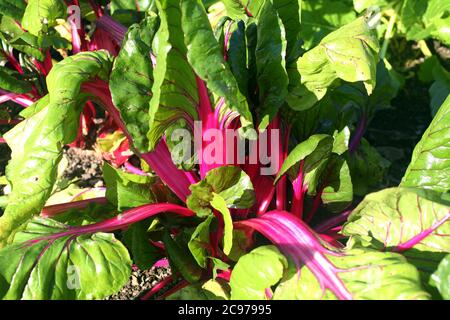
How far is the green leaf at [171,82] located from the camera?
151 cm

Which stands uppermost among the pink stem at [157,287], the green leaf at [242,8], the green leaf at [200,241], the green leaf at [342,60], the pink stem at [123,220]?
the green leaf at [242,8]

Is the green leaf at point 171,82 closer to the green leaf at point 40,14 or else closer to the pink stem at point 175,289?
the pink stem at point 175,289

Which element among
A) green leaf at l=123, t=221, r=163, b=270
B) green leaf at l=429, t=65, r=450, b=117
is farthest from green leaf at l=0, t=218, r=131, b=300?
green leaf at l=429, t=65, r=450, b=117

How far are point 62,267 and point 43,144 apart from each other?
1.01 feet

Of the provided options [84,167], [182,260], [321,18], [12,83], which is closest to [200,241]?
[182,260]

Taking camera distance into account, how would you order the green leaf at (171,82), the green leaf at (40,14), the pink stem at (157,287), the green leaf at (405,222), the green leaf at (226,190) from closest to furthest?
the green leaf at (171,82), the green leaf at (405,222), the green leaf at (226,190), the pink stem at (157,287), the green leaf at (40,14)

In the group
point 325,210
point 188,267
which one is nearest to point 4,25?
point 188,267

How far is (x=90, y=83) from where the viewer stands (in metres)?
1.76

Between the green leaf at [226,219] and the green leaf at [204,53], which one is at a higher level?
the green leaf at [204,53]

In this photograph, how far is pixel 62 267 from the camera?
156 cm

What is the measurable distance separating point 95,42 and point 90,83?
79 centimetres

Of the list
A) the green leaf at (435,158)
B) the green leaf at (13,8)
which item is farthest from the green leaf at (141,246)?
the green leaf at (13,8)

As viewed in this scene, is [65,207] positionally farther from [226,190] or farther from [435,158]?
[435,158]

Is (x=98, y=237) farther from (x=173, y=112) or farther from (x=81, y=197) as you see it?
(x=81, y=197)
